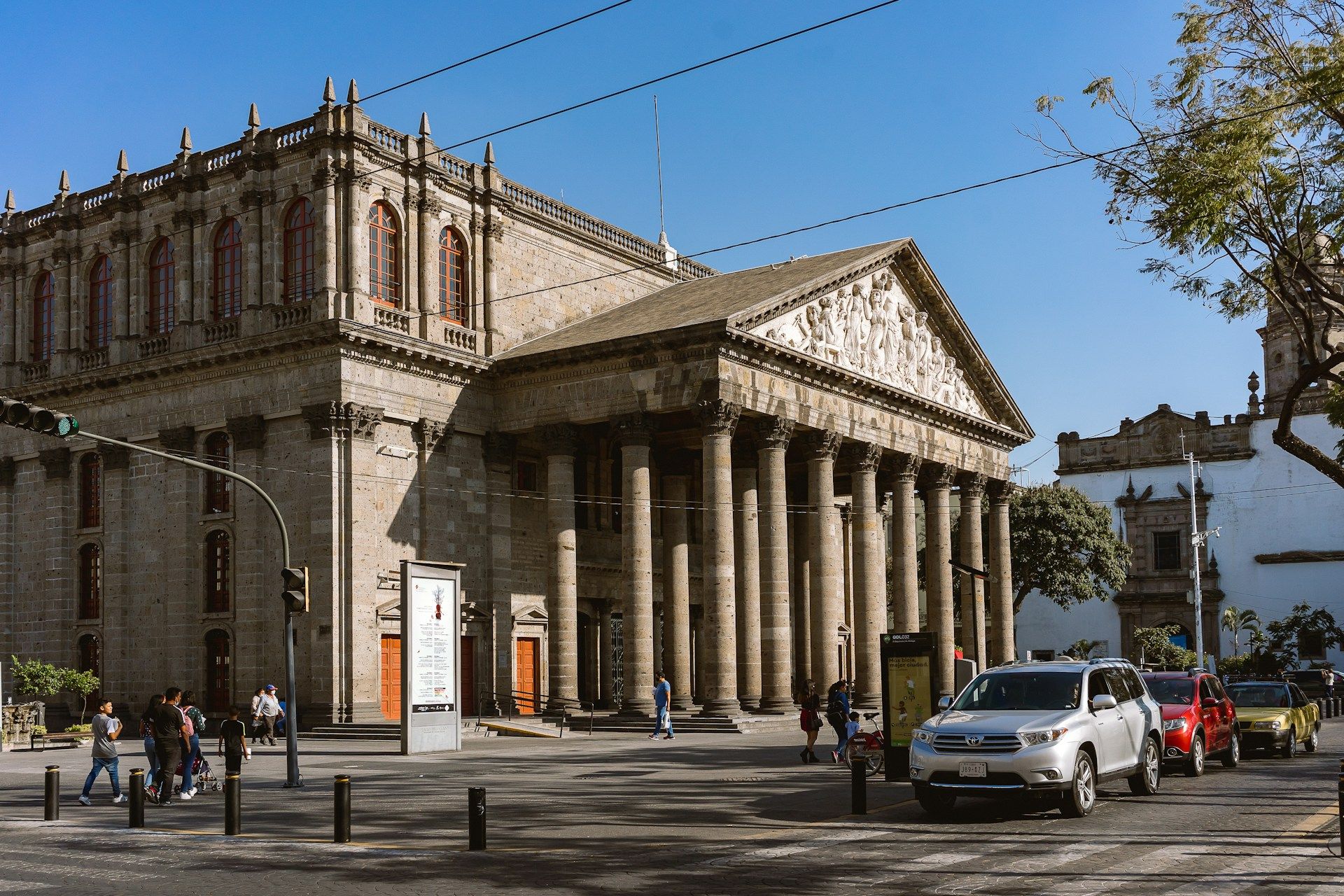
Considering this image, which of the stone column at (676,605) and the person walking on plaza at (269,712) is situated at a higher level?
the stone column at (676,605)

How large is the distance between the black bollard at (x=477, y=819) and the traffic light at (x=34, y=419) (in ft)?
27.8

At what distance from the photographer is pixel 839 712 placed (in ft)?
82.8

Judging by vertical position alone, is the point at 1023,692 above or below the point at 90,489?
below

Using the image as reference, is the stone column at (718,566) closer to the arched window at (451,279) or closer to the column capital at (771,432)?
the column capital at (771,432)

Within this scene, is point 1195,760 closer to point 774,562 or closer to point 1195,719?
point 1195,719

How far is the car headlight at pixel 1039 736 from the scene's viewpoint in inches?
628

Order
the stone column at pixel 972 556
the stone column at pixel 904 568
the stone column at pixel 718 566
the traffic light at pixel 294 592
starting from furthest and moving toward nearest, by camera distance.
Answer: the stone column at pixel 972 556 < the stone column at pixel 904 568 < the stone column at pixel 718 566 < the traffic light at pixel 294 592

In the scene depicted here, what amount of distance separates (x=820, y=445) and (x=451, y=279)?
11.9 m

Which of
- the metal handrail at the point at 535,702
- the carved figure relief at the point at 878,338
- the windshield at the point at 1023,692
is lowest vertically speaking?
the metal handrail at the point at 535,702

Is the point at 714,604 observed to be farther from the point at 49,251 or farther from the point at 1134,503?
the point at 1134,503

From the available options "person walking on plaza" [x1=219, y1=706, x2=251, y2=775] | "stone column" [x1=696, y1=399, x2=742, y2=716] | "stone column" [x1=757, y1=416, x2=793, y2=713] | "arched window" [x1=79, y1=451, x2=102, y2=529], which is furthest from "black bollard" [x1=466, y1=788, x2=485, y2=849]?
"arched window" [x1=79, y1=451, x2=102, y2=529]

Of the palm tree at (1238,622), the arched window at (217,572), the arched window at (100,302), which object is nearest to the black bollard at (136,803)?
the arched window at (217,572)

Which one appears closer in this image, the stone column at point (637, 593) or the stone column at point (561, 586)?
the stone column at point (637, 593)

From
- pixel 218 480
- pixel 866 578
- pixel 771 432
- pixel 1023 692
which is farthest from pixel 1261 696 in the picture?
pixel 218 480
